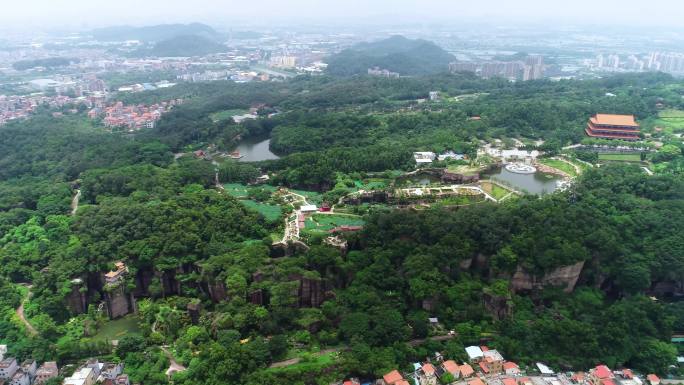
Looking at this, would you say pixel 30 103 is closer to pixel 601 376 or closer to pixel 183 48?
pixel 183 48

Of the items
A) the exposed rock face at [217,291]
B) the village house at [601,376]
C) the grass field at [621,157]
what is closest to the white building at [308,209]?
the exposed rock face at [217,291]

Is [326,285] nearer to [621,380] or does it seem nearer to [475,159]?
[621,380]

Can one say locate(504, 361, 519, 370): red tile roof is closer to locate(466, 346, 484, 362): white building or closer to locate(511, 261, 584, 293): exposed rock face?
locate(466, 346, 484, 362): white building

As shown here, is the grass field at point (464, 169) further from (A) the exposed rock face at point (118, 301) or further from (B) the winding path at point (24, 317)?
(B) the winding path at point (24, 317)

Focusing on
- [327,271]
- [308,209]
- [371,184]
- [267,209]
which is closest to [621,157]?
[371,184]

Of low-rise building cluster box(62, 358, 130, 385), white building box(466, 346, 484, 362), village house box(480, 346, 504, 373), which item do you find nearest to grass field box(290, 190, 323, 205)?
→ white building box(466, 346, 484, 362)

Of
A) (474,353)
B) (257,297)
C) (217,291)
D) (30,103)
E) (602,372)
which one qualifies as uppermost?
(30,103)
